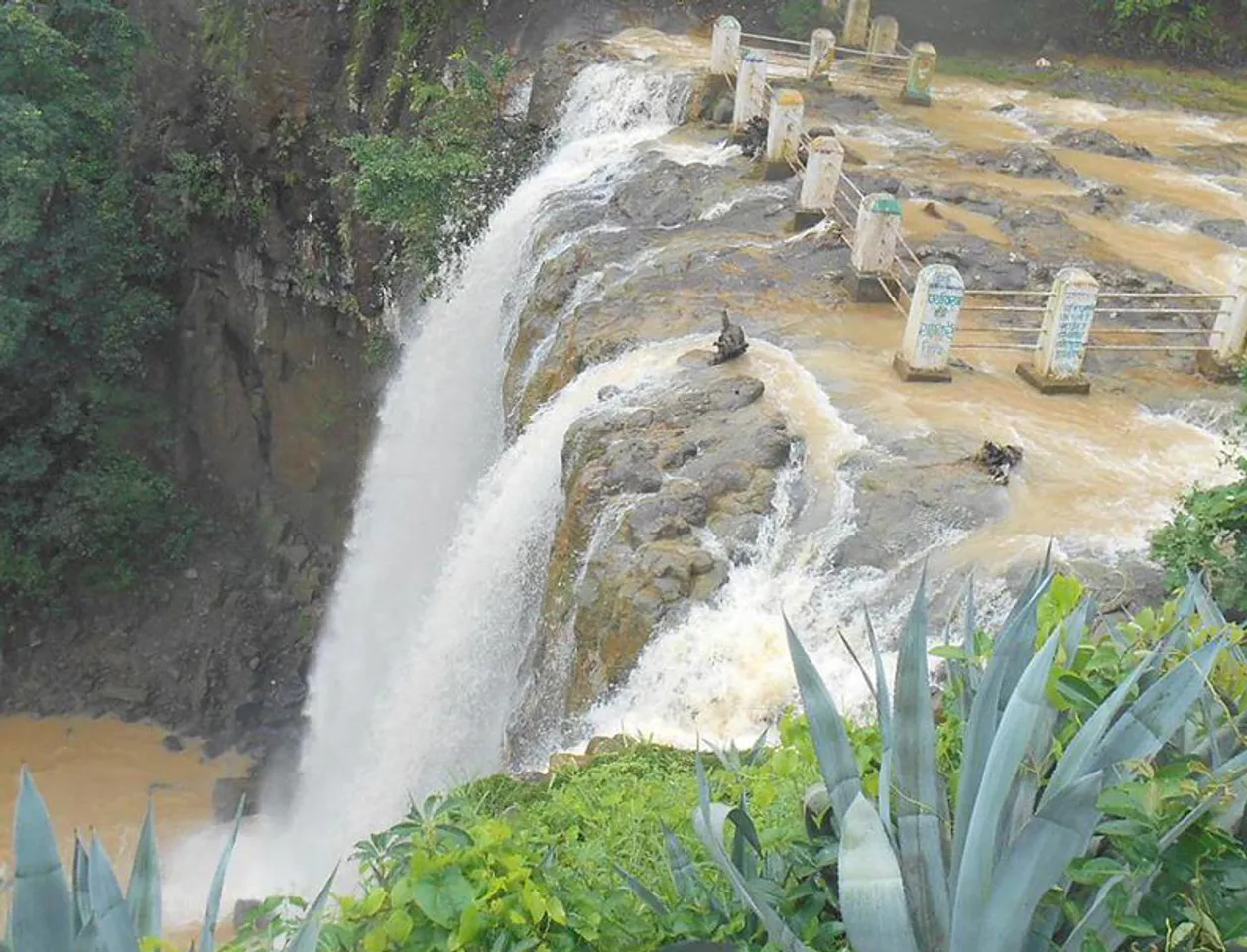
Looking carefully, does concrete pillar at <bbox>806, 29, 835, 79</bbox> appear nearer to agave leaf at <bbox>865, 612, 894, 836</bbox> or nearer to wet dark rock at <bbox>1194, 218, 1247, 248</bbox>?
wet dark rock at <bbox>1194, 218, 1247, 248</bbox>

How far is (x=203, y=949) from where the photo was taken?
2.84m

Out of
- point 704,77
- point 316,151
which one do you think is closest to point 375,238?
point 316,151

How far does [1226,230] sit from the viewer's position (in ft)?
43.7

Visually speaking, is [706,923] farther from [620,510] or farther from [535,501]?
[535,501]

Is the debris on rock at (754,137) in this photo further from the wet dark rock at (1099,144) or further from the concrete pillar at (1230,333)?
the concrete pillar at (1230,333)

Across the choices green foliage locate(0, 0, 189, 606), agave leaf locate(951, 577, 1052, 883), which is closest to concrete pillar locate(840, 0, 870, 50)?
green foliage locate(0, 0, 189, 606)

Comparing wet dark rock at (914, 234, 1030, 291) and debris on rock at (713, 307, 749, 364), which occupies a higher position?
wet dark rock at (914, 234, 1030, 291)

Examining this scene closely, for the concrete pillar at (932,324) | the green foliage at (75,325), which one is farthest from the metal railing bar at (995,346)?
the green foliage at (75,325)

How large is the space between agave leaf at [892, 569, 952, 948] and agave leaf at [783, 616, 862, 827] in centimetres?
13

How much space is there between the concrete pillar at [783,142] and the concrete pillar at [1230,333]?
4721 mm

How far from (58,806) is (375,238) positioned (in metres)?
8.59

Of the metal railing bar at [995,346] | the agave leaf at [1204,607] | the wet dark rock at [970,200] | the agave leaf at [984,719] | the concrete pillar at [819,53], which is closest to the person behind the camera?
the agave leaf at [984,719]

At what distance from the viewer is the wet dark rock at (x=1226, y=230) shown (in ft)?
43.2

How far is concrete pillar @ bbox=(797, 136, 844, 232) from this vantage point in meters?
11.9
